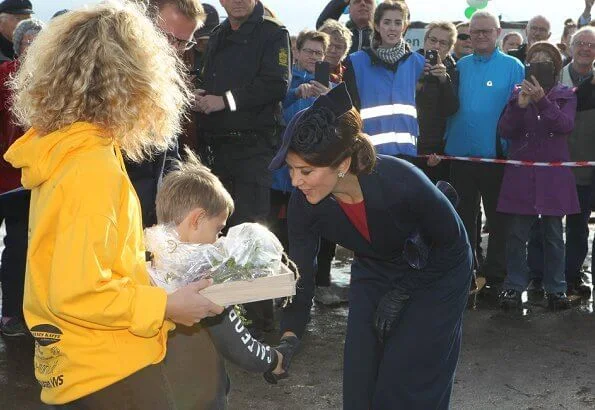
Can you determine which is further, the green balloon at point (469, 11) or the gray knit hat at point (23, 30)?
the green balloon at point (469, 11)

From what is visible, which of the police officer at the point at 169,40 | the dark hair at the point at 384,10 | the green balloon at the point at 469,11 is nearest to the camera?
the police officer at the point at 169,40

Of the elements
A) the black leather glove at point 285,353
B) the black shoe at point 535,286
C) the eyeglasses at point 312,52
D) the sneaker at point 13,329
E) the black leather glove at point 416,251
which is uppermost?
the eyeglasses at point 312,52

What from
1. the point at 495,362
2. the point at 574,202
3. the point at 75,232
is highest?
the point at 75,232

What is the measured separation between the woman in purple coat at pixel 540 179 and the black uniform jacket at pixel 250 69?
2.01 meters

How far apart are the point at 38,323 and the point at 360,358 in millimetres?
1469

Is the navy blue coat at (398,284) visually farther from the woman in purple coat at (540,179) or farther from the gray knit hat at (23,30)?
the woman in purple coat at (540,179)

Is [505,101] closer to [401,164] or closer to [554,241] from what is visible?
[554,241]

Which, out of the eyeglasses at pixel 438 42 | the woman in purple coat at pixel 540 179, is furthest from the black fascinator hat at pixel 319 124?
the eyeglasses at pixel 438 42

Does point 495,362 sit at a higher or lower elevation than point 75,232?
lower

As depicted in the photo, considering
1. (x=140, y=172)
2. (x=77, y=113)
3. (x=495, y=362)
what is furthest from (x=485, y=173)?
(x=77, y=113)

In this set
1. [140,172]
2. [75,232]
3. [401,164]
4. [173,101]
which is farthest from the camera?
[140,172]

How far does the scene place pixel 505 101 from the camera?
747 cm

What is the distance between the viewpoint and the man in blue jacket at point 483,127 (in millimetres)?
→ 7484

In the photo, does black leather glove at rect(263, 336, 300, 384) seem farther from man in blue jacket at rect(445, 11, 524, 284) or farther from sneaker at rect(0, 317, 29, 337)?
man in blue jacket at rect(445, 11, 524, 284)
